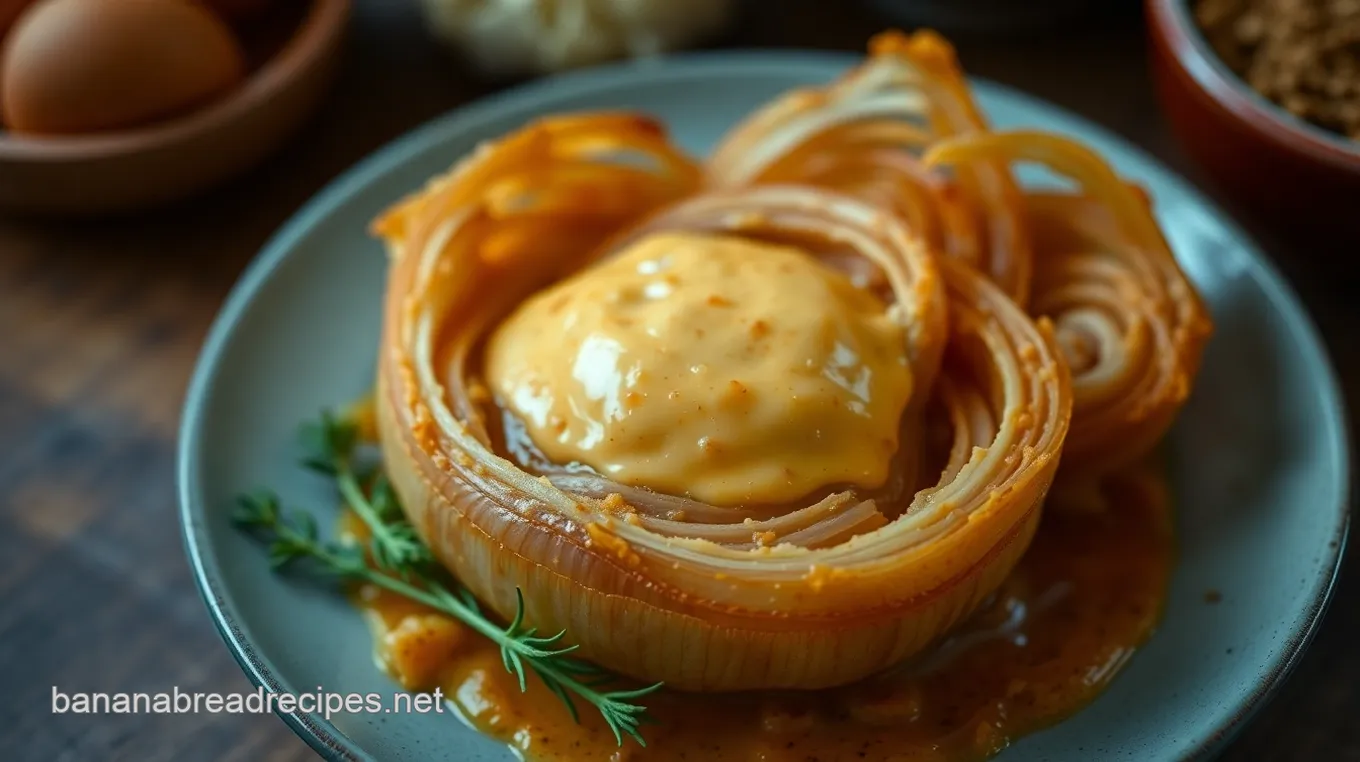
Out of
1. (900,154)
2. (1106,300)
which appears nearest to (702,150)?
(900,154)

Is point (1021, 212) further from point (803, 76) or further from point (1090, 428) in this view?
point (803, 76)

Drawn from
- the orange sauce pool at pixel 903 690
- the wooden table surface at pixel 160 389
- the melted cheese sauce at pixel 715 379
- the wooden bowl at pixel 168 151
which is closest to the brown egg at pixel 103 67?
the wooden bowl at pixel 168 151

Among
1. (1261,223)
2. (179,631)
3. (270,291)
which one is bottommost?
(179,631)

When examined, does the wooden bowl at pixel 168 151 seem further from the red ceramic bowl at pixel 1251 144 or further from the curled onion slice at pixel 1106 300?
the red ceramic bowl at pixel 1251 144

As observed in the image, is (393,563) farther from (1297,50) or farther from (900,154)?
(1297,50)

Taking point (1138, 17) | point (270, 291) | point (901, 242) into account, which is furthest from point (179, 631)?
point (1138, 17)

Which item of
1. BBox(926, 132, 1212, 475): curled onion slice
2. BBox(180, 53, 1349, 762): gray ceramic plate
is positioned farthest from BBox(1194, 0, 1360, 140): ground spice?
BBox(926, 132, 1212, 475): curled onion slice
